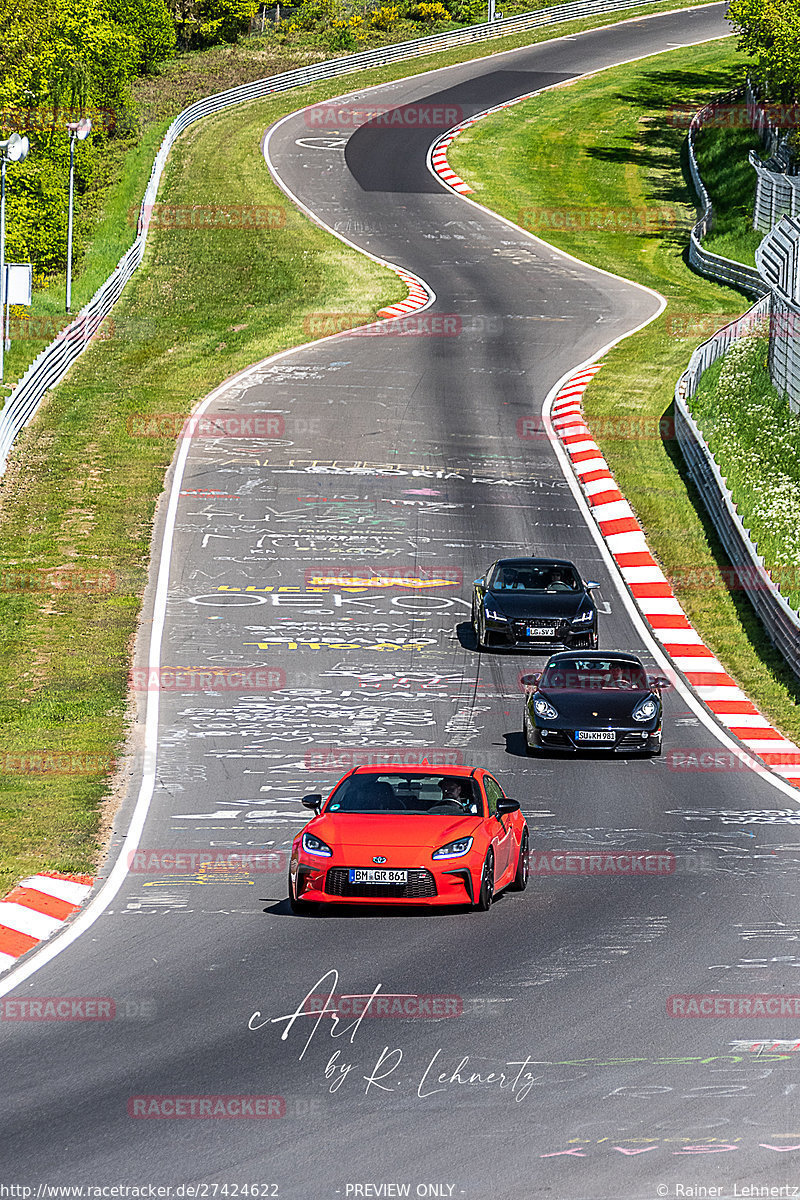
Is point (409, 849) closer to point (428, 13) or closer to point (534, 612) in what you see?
point (534, 612)

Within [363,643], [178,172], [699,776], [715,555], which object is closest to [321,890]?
[699,776]

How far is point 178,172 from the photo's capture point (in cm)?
6981

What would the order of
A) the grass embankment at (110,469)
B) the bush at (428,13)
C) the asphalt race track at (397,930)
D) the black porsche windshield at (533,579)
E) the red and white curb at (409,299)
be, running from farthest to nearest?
the bush at (428,13), the red and white curb at (409,299), the black porsche windshield at (533,579), the grass embankment at (110,469), the asphalt race track at (397,930)

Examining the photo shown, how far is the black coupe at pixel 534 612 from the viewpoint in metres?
26.1

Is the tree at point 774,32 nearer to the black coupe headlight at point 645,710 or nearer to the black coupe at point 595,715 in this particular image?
the black coupe at point 595,715

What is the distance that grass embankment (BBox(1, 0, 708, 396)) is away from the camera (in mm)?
53062

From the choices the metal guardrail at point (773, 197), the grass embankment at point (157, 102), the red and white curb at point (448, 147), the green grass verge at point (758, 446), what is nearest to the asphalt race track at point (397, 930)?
the green grass verge at point (758, 446)

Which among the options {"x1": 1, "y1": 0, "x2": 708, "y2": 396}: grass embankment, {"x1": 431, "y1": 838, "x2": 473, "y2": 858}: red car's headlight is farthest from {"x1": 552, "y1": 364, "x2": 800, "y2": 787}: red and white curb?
{"x1": 1, "y1": 0, "x2": 708, "y2": 396}: grass embankment

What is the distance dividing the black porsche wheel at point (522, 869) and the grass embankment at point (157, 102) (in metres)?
30.6

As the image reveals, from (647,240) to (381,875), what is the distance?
5321cm

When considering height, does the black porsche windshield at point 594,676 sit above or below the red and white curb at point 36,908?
below

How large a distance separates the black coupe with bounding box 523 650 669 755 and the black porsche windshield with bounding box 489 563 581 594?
5.28m

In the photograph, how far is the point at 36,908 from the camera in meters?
14.1
